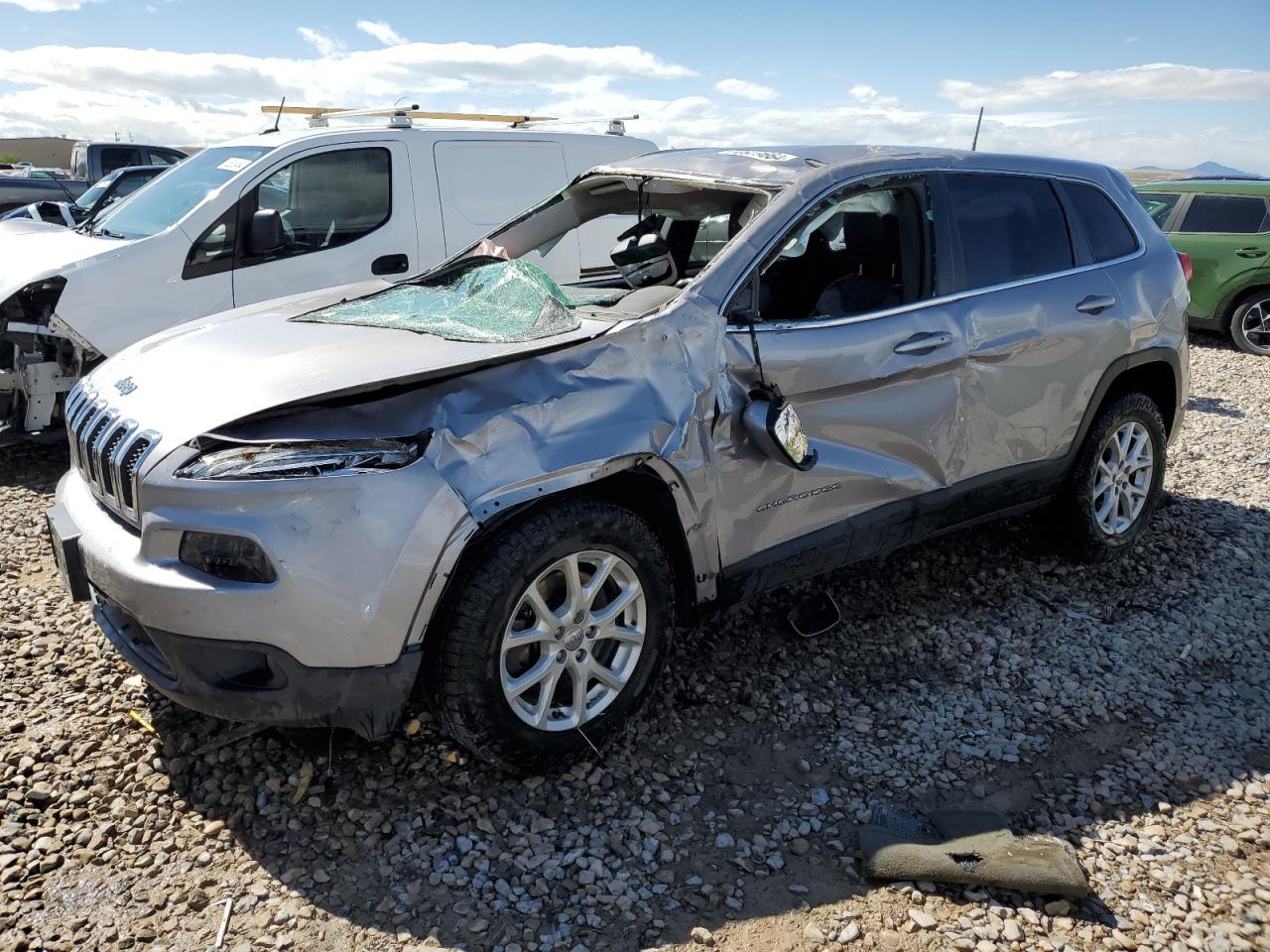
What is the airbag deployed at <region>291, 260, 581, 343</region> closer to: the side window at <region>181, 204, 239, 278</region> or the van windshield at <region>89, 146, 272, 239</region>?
the side window at <region>181, 204, 239, 278</region>

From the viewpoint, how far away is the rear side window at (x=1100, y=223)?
167 inches

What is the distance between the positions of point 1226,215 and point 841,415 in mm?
9770

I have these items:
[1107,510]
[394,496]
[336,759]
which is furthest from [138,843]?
[1107,510]

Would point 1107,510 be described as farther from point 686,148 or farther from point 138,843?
point 138,843

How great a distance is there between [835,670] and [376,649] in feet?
6.22

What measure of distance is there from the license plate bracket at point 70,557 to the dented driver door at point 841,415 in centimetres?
190

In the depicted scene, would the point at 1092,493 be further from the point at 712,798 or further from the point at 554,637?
the point at 554,637

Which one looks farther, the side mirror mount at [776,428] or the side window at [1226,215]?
the side window at [1226,215]

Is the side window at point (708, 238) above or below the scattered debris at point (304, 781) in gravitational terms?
above

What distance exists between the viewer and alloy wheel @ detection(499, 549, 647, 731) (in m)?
2.73

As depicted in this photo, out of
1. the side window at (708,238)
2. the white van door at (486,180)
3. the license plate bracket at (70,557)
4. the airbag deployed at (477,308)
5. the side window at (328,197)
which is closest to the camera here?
the license plate bracket at (70,557)

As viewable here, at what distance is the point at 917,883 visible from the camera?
2.56 m

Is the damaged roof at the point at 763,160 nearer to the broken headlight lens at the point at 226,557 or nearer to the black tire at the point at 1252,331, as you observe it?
the broken headlight lens at the point at 226,557

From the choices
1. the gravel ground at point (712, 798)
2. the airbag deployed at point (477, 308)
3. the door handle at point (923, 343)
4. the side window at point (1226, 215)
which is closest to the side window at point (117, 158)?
the gravel ground at point (712, 798)
